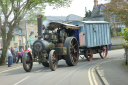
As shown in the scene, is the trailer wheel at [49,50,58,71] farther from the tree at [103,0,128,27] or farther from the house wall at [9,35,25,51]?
the house wall at [9,35,25,51]

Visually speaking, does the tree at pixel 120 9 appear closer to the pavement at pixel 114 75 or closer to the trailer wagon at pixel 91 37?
the trailer wagon at pixel 91 37

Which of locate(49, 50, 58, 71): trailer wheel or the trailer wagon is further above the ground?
the trailer wagon

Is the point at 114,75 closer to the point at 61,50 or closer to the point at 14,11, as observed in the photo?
the point at 61,50

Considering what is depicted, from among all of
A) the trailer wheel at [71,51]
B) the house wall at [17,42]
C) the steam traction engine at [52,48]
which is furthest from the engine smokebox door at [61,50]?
the house wall at [17,42]

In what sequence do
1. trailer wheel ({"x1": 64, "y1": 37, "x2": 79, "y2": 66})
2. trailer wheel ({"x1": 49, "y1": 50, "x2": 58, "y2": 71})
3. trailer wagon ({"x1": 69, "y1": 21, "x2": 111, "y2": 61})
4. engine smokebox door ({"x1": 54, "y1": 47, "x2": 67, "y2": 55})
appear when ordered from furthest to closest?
trailer wagon ({"x1": 69, "y1": 21, "x2": 111, "y2": 61}) < trailer wheel ({"x1": 64, "y1": 37, "x2": 79, "y2": 66}) < engine smokebox door ({"x1": 54, "y1": 47, "x2": 67, "y2": 55}) < trailer wheel ({"x1": 49, "y1": 50, "x2": 58, "y2": 71})

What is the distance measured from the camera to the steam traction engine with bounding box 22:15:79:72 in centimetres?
1394

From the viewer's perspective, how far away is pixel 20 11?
811 inches

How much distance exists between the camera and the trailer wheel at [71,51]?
50.1 feet

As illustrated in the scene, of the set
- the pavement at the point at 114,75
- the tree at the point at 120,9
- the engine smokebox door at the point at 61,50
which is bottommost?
the pavement at the point at 114,75

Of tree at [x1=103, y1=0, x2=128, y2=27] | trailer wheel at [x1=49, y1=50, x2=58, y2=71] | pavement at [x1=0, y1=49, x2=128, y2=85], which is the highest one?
tree at [x1=103, y1=0, x2=128, y2=27]

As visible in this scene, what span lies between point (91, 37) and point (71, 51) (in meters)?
4.27

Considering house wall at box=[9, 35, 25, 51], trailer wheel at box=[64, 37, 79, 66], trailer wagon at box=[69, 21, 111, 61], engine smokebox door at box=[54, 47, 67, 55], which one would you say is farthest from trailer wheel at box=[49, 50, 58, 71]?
house wall at box=[9, 35, 25, 51]

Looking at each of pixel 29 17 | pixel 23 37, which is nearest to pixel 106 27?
pixel 29 17

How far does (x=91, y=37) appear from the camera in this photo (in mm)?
19844
